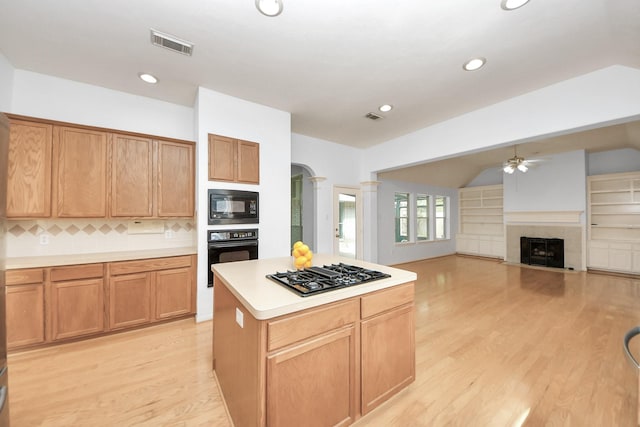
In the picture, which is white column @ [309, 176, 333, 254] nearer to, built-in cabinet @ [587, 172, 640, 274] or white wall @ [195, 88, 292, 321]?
white wall @ [195, 88, 292, 321]

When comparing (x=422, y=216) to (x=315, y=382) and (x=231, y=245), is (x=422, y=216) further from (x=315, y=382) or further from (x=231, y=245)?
(x=315, y=382)

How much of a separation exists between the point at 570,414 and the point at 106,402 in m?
3.21

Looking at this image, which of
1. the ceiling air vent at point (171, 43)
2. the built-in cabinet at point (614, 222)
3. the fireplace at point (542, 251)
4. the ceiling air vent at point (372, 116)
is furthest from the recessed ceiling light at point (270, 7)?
the built-in cabinet at point (614, 222)

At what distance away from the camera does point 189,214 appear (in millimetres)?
3248

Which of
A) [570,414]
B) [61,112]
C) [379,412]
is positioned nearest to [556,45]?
[570,414]

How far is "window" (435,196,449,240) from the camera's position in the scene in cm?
815

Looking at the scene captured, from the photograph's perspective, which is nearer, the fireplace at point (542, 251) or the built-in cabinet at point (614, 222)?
the built-in cabinet at point (614, 222)

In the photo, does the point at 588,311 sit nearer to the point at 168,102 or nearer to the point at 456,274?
the point at 456,274

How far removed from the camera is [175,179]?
10.4ft

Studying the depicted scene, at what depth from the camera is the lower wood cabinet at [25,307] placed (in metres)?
2.23

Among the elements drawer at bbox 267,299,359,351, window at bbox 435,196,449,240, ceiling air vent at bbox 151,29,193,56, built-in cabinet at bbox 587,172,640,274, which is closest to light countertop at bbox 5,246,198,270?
ceiling air vent at bbox 151,29,193,56

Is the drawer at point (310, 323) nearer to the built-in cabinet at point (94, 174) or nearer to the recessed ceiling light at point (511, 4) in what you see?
the recessed ceiling light at point (511, 4)

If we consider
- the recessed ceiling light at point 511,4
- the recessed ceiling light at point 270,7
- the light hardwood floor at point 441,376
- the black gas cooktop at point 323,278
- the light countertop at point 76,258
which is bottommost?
the light hardwood floor at point 441,376

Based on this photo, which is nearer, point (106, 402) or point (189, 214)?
point (106, 402)
